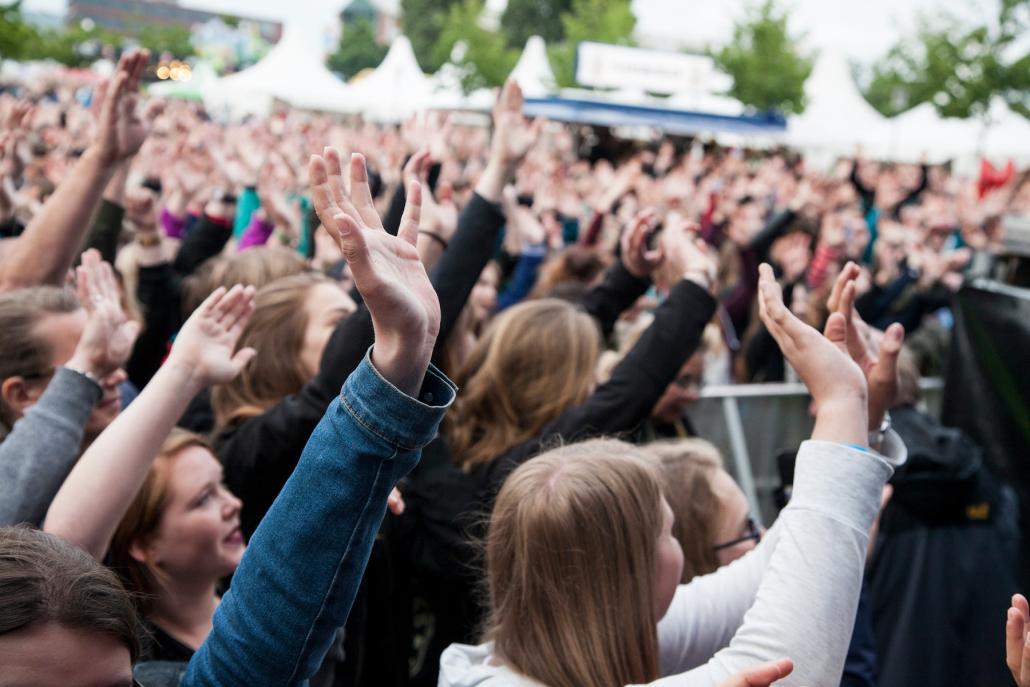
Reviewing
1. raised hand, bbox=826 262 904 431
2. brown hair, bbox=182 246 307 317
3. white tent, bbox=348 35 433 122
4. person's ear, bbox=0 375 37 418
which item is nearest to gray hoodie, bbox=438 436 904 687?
raised hand, bbox=826 262 904 431

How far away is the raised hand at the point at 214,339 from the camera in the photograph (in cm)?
186

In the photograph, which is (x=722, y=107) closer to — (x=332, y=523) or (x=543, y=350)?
(x=543, y=350)

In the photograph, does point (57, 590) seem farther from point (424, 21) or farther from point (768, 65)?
point (424, 21)

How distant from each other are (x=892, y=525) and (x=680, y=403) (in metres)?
0.87

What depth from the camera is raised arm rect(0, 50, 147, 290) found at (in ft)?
8.67

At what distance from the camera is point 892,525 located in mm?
3238

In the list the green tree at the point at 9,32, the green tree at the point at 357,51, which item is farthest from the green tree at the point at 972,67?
the green tree at the point at 357,51

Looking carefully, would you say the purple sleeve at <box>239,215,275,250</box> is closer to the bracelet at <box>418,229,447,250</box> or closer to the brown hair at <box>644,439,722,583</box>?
the bracelet at <box>418,229,447,250</box>

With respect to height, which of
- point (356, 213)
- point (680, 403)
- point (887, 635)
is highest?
point (356, 213)

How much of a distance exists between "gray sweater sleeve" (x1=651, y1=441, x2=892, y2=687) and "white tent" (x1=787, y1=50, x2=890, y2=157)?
1967 centimetres

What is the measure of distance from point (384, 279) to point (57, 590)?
0.53 meters

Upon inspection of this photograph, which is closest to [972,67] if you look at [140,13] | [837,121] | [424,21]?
[837,121]

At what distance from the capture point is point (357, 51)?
75312 mm

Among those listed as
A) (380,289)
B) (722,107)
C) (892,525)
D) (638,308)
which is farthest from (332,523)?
(722,107)
